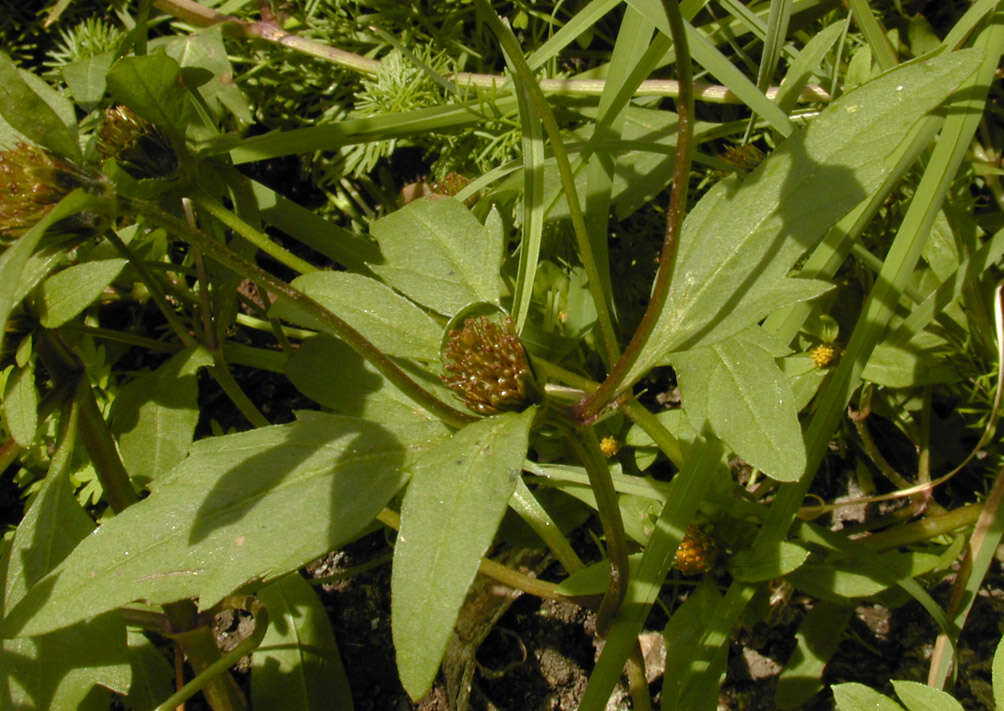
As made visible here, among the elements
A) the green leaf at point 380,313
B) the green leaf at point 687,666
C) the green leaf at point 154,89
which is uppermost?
the green leaf at point 154,89

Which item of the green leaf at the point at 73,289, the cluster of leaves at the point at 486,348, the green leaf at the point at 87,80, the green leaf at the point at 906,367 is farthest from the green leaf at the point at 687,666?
the green leaf at the point at 87,80

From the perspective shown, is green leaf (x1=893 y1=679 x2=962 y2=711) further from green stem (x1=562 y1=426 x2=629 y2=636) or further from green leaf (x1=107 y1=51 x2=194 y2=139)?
green leaf (x1=107 y1=51 x2=194 y2=139)

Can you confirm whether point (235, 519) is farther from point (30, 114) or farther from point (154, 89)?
point (154, 89)

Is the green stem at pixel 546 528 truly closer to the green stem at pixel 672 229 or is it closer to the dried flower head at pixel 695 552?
the dried flower head at pixel 695 552

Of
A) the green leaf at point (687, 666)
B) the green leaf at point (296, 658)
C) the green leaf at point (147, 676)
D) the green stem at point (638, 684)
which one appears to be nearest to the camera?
the green leaf at point (687, 666)

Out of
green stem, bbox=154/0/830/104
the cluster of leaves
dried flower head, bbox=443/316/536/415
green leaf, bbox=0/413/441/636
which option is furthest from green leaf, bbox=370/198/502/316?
green stem, bbox=154/0/830/104

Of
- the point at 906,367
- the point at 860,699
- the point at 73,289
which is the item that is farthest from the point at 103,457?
the point at 906,367
